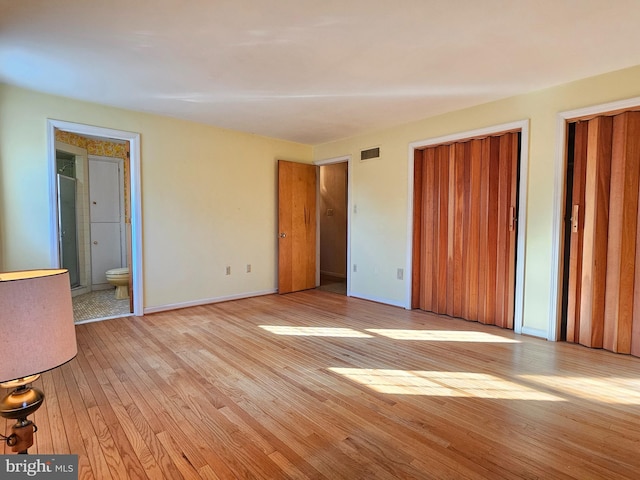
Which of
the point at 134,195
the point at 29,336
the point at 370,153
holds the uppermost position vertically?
the point at 370,153

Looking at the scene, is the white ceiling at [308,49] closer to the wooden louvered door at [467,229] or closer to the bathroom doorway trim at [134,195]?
the bathroom doorway trim at [134,195]

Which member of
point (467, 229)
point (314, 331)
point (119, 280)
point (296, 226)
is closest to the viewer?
point (314, 331)

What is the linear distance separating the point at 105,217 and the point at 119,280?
1.36 m

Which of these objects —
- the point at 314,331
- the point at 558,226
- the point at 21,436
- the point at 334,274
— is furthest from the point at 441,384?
the point at 334,274

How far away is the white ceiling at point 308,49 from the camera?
196cm

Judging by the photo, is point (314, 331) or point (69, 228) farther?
point (69, 228)

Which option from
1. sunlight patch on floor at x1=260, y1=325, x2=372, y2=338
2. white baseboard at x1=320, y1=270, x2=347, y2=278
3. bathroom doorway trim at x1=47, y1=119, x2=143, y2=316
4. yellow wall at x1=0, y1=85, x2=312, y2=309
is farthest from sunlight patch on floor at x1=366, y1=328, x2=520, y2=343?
white baseboard at x1=320, y1=270, x2=347, y2=278

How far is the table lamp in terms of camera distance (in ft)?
2.75

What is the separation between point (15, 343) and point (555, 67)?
3.67 meters

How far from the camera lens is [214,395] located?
218 cm

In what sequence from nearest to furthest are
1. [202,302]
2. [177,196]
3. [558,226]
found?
[558,226] → [177,196] → [202,302]

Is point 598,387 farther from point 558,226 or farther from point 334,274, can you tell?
point 334,274

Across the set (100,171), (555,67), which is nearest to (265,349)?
(555,67)

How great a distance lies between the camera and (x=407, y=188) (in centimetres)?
428
